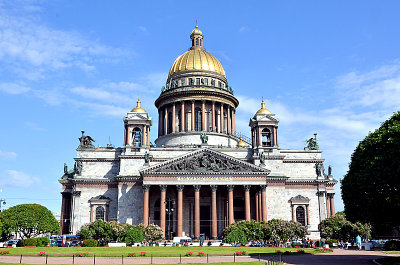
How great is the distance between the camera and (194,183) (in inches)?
2564

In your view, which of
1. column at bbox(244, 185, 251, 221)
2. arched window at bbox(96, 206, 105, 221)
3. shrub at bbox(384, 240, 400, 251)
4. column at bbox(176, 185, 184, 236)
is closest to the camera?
shrub at bbox(384, 240, 400, 251)

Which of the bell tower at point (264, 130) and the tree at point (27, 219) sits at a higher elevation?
the bell tower at point (264, 130)

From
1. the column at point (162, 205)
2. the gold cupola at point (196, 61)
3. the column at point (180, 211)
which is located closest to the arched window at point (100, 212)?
the column at point (162, 205)

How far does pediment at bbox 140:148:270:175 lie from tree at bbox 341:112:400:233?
30.6 metres

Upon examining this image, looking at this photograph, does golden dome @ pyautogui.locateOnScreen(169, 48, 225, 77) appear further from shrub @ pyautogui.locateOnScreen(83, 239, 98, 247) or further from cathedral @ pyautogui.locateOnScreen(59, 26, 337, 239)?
shrub @ pyautogui.locateOnScreen(83, 239, 98, 247)

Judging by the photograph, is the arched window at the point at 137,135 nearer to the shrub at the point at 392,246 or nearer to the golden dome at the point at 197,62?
the golden dome at the point at 197,62

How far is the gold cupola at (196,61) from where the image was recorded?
8812 cm

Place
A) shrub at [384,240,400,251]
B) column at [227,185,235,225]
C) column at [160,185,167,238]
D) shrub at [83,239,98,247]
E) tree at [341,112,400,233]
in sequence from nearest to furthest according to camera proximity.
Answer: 1. tree at [341,112,400,233]
2. shrub at [384,240,400,251]
3. shrub at [83,239,98,247]
4. column at [160,185,167,238]
5. column at [227,185,235,225]

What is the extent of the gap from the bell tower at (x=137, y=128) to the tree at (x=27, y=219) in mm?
20528

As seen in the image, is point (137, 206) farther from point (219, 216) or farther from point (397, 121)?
point (397, 121)

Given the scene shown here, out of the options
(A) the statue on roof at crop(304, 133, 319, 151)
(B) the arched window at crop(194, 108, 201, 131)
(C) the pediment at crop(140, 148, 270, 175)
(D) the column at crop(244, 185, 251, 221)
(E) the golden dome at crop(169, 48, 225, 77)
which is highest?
(E) the golden dome at crop(169, 48, 225, 77)


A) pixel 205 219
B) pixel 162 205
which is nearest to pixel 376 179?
pixel 162 205

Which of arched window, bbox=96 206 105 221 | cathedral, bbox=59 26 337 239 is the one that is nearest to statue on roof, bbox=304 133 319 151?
cathedral, bbox=59 26 337 239

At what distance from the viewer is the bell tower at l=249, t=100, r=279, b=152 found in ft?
239
